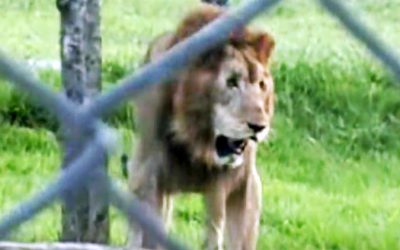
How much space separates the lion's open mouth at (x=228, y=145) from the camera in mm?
5715

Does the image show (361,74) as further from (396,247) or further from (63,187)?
(63,187)

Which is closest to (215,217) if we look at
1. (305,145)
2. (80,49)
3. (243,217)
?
(243,217)

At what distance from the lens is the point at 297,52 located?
1210 centimetres

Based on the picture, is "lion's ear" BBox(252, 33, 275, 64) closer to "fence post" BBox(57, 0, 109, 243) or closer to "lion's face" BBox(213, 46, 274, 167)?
"lion's face" BBox(213, 46, 274, 167)

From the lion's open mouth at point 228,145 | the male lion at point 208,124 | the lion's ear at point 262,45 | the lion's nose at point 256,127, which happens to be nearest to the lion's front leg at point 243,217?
the male lion at point 208,124

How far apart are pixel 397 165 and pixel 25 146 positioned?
216 centimetres

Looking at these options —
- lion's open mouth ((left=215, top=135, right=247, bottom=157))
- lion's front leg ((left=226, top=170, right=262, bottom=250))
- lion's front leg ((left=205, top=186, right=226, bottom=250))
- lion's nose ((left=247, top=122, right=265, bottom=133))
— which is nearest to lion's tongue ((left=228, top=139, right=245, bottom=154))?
lion's open mouth ((left=215, top=135, right=247, bottom=157))

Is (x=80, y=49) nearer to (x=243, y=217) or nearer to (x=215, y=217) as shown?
(x=215, y=217)

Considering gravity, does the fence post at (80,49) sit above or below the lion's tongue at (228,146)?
above

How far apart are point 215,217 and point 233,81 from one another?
623mm

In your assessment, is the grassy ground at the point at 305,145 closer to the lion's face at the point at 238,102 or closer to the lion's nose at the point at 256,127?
the lion's face at the point at 238,102

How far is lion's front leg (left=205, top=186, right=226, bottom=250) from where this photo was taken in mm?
6061

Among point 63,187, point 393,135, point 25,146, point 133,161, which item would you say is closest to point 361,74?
point 393,135

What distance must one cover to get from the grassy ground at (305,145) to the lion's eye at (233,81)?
1.05 meters
